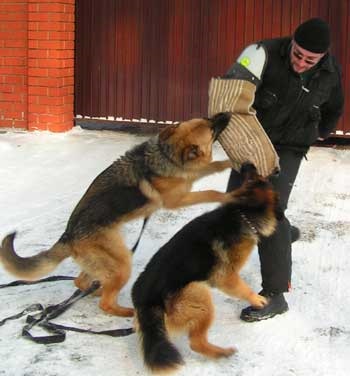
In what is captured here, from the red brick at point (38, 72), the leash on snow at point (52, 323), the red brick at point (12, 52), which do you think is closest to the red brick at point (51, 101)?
the red brick at point (38, 72)

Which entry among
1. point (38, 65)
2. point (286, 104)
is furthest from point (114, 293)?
point (38, 65)

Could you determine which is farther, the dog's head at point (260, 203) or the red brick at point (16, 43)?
the red brick at point (16, 43)

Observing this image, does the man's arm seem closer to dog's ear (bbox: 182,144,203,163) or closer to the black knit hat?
the black knit hat

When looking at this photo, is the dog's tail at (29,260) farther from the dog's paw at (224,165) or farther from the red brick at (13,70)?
the red brick at (13,70)

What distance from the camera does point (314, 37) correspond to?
3.56 m

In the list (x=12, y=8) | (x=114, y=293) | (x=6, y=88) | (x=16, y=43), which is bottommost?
(x=114, y=293)

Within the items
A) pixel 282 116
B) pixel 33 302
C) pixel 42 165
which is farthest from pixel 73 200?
pixel 282 116

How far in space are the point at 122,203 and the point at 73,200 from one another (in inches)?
113

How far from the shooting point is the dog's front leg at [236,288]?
3661 mm

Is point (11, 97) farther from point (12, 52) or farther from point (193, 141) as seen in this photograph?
point (193, 141)

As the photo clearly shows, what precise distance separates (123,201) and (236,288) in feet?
3.16

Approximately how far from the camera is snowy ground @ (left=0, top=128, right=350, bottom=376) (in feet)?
11.4

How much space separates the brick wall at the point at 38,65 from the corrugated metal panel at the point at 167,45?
1.27 feet

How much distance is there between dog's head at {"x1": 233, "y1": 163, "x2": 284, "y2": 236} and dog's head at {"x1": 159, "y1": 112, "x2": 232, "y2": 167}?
468 mm
